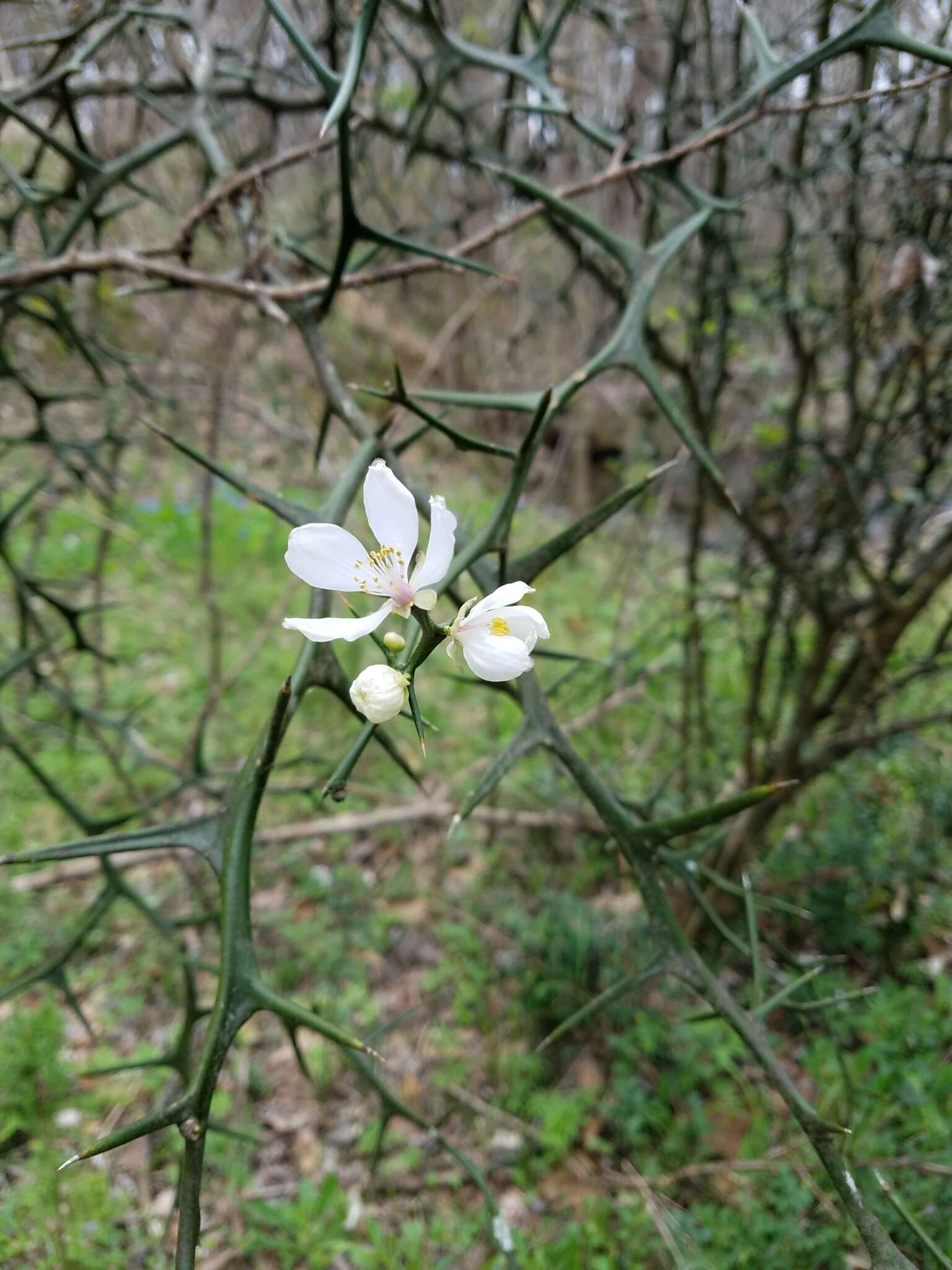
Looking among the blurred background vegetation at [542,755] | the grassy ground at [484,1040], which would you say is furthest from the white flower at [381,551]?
the grassy ground at [484,1040]

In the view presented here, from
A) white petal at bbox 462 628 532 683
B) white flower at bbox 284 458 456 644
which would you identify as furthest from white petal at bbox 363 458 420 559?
white petal at bbox 462 628 532 683

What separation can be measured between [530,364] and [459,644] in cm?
478

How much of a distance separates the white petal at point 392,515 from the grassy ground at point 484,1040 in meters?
0.63

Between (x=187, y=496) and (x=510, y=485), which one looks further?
(x=187, y=496)

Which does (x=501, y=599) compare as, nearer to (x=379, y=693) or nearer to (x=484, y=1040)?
(x=379, y=693)

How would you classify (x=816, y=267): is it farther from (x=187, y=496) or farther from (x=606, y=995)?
(x=187, y=496)

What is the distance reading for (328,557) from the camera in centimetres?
63

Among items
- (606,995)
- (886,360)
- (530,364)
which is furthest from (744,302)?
(530,364)

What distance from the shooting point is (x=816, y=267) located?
2404 mm

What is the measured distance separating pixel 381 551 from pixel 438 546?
61mm

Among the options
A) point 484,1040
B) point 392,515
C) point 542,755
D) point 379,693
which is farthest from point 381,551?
point 542,755

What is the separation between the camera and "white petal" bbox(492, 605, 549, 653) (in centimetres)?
59

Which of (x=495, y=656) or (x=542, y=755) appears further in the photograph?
(x=542, y=755)

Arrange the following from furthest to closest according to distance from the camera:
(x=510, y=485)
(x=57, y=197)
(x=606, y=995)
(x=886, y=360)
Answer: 1. (x=886, y=360)
2. (x=57, y=197)
3. (x=606, y=995)
4. (x=510, y=485)
